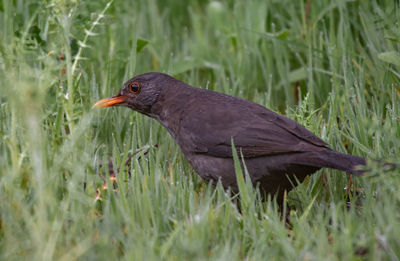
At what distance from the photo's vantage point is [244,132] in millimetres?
3664

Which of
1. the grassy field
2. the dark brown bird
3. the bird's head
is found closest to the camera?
the grassy field

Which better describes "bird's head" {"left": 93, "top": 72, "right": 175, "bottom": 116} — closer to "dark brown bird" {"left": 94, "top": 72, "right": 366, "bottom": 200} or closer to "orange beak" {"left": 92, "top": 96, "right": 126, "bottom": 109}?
"orange beak" {"left": 92, "top": 96, "right": 126, "bottom": 109}

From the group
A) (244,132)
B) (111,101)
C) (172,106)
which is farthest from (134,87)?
(244,132)

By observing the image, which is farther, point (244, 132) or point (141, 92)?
point (141, 92)

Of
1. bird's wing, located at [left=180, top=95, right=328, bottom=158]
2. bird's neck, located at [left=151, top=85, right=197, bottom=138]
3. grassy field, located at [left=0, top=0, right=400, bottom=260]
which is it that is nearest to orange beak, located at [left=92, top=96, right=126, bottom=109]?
grassy field, located at [left=0, top=0, right=400, bottom=260]

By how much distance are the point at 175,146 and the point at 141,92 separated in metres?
0.52

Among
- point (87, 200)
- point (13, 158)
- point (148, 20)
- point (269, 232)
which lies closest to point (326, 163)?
point (269, 232)

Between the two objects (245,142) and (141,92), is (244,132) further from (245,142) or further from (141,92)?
(141,92)

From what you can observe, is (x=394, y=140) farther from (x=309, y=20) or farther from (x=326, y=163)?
(x=309, y=20)

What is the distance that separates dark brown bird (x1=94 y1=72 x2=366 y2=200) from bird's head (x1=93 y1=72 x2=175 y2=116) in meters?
0.12

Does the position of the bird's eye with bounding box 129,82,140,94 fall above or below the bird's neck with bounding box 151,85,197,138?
above

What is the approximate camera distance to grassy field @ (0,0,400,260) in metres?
2.62

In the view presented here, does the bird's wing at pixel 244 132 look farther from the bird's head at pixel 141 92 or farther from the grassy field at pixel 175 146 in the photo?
the bird's head at pixel 141 92

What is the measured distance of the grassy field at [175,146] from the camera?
262 cm
